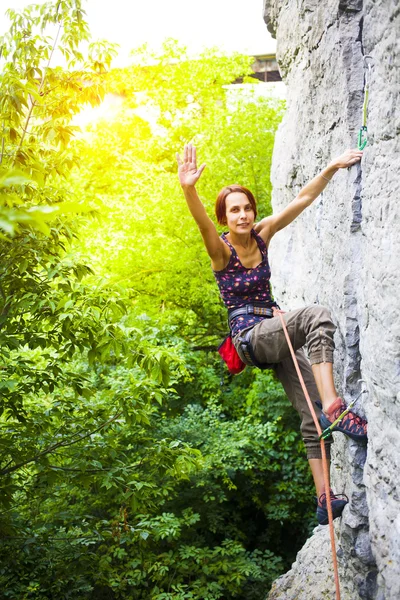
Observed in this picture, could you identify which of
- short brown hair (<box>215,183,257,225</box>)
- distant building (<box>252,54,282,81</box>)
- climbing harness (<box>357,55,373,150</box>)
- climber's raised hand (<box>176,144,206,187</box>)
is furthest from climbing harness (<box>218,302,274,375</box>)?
distant building (<box>252,54,282,81</box>)

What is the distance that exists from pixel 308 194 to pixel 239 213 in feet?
1.41

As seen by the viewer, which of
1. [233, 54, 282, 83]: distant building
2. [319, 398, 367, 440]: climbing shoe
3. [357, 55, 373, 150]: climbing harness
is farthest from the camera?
[233, 54, 282, 83]: distant building

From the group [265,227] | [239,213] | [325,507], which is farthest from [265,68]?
[325,507]

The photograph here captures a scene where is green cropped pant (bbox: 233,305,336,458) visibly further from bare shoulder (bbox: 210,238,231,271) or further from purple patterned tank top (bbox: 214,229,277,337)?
bare shoulder (bbox: 210,238,231,271)

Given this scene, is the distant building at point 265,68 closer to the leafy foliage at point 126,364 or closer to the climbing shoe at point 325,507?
the leafy foliage at point 126,364

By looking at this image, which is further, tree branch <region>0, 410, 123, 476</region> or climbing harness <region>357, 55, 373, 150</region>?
tree branch <region>0, 410, 123, 476</region>

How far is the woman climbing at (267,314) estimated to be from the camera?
131 inches

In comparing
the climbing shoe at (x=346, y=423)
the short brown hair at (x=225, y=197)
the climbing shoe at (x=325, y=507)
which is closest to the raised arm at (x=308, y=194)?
the short brown hair at (x=225, y=197)

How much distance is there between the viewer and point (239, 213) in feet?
12.7

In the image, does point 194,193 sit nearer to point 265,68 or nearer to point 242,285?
point 242,285

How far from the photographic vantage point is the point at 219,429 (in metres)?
8.32

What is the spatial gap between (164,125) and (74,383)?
12.6m

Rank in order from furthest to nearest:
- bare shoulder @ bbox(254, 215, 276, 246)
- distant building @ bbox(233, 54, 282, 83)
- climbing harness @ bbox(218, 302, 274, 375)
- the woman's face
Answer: distant building @ bbox(233, 54, 282, 83) → bare shoulder @ bbox(254, 215, 276, 246) → the woman's face → climbing harness @ bbox(218, 302, 274, 375)

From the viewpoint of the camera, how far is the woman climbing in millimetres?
3316
